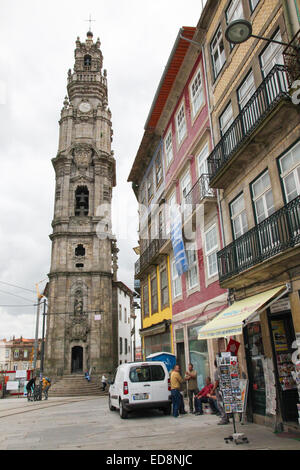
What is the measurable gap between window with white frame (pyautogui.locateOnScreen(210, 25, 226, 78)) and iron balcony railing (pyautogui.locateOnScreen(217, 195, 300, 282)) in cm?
671

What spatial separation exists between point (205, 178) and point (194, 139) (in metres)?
2.55

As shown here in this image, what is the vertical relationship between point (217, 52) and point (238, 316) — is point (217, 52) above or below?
above

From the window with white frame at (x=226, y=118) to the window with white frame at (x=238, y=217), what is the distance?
2.65 metres

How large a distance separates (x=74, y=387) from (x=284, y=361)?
2677 cm

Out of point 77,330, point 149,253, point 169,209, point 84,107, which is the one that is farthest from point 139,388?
point 84,107

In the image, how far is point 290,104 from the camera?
7836 mm

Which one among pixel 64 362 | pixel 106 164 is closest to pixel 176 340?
pixel 64 362

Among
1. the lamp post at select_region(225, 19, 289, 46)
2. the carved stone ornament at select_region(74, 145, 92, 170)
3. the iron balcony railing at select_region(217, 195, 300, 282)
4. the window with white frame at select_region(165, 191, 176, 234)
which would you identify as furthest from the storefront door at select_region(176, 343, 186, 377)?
the carved stone ornament at select_region(74, 145, 92, 170)

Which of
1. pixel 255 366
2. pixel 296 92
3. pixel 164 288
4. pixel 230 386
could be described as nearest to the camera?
pixel 230 386

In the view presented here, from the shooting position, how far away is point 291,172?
8383 mm

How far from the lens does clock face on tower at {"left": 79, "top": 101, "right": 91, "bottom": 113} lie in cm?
4397

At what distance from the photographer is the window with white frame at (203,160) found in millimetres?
13914

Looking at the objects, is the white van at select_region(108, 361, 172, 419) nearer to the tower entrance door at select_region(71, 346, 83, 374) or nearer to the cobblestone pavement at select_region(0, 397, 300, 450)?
the cobblestone pavement at select_region(0, 397, 300, 450)

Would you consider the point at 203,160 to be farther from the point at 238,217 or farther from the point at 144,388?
the point at 144,388
